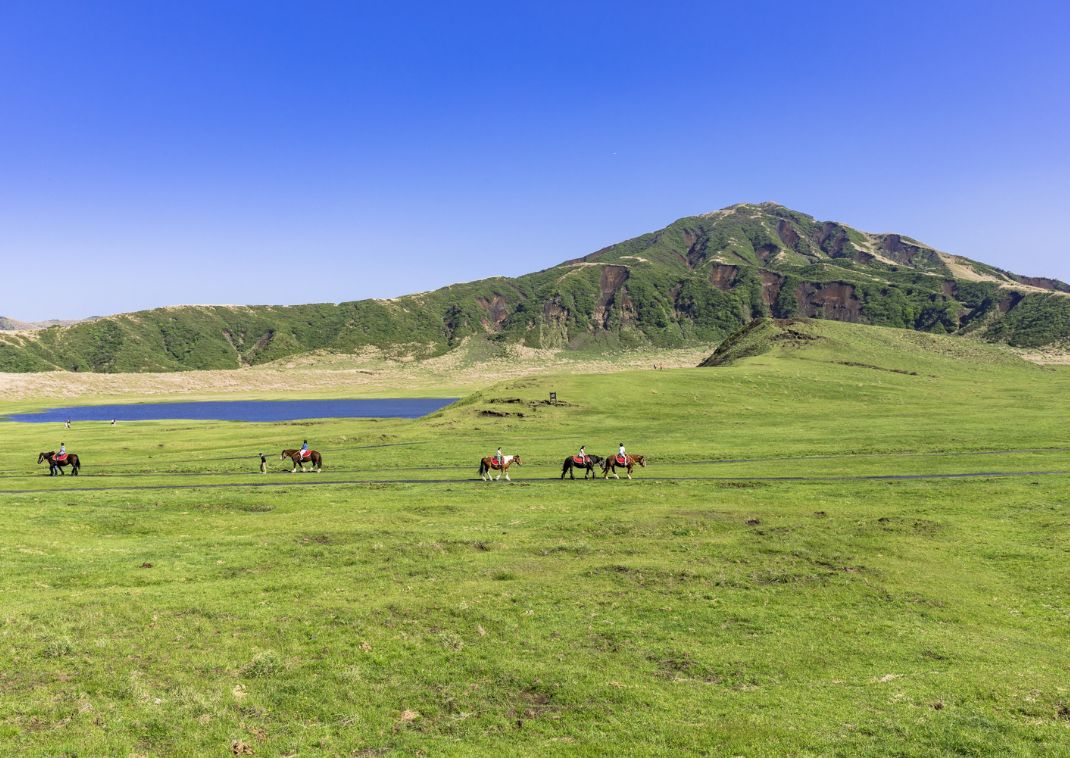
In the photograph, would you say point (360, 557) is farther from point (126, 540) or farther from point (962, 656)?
point (962, 656)

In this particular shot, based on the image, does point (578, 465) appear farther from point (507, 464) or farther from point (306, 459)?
point (306, 459)

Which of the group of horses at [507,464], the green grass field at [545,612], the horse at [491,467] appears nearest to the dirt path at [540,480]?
the green grass field at [545,612]

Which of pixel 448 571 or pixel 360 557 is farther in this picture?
pixel 360 557

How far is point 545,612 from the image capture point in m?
23.7

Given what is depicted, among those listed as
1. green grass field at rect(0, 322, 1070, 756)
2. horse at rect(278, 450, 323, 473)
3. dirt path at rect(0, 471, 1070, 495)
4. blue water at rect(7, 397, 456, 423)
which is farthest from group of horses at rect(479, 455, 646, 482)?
blue water at rect(7, 397, 456, 423)

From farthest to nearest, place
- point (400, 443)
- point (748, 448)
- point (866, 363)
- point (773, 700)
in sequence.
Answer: point (866, 363), point (400, 443), point (748, 448), point (773, 700)

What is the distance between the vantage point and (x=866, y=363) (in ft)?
539

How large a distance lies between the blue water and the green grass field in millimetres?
93714

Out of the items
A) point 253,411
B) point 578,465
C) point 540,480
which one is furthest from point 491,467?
point 253,411

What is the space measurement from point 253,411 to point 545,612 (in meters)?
165

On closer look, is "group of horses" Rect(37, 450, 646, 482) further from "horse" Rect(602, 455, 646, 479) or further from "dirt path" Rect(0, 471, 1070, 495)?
"dirt path" Rect(0, 471, 1070, 495)

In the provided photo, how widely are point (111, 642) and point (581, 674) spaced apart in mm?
14333

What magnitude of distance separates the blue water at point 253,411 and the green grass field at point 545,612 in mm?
93714

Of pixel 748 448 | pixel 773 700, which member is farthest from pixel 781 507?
pixel 748 448
